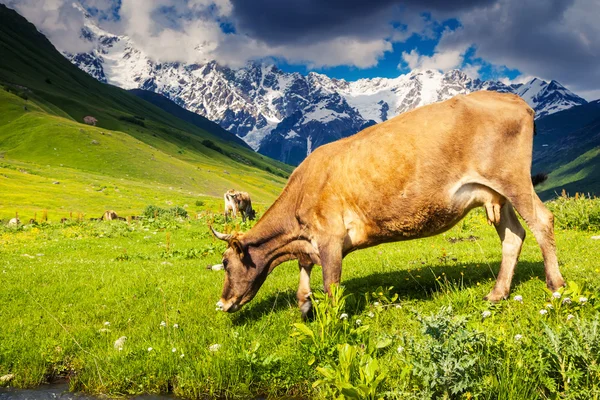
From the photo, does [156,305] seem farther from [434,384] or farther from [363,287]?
[434,384]

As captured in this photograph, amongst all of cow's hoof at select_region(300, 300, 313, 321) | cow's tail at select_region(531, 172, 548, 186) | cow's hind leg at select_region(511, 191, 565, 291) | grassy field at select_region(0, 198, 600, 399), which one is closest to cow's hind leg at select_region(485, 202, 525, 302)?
grassy field at select_region(0, 198, 600, 399)

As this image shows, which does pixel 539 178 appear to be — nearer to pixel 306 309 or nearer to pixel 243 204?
pixel 306 309

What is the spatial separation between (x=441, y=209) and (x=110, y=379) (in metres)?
5.77

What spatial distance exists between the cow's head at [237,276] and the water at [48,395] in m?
2.34

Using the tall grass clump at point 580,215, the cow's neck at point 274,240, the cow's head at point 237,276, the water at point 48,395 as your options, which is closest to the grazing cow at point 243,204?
the tall grass clump at point 580,215

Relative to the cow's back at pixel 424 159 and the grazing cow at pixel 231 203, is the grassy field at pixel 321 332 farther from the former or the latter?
the grazing cow at pixel 231 203

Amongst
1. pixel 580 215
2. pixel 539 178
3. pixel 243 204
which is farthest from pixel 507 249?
pixel 243 204

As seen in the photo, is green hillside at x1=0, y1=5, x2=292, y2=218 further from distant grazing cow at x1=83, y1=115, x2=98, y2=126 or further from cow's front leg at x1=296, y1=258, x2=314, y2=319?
cow's front leg at x1=296, y1=258, x2=314, y2=319

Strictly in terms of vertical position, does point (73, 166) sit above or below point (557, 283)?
below

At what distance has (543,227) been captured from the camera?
673 cm

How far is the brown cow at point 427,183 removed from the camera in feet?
22.2

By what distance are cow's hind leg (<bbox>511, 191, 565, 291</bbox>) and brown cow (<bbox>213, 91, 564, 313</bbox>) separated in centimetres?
1

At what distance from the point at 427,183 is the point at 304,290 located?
116 inches

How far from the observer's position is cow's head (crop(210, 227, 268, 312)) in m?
7.84
